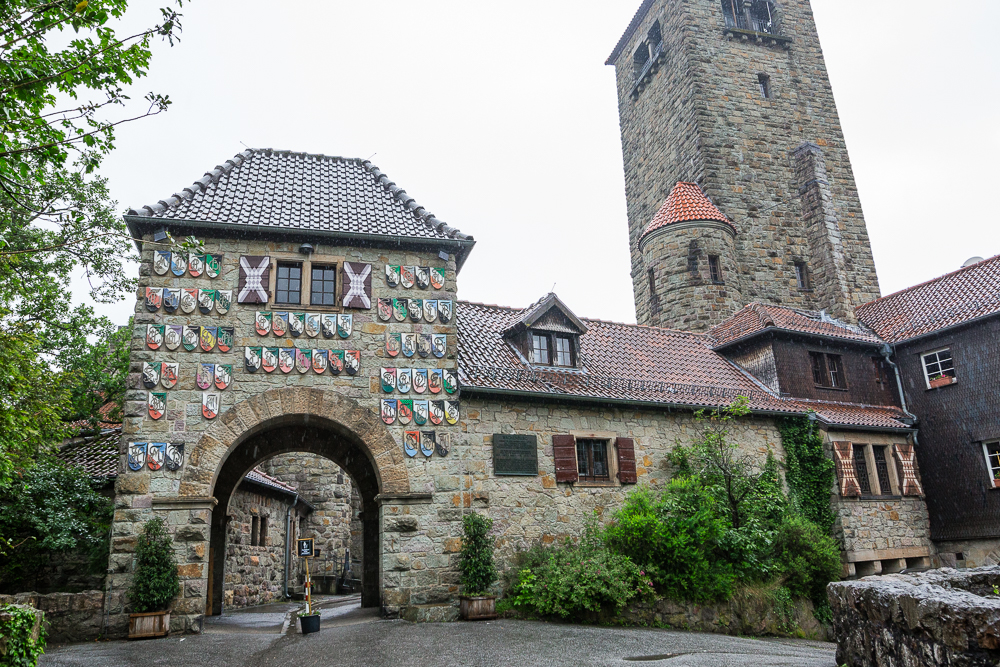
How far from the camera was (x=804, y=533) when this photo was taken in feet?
51.3

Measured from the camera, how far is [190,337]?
1332cm

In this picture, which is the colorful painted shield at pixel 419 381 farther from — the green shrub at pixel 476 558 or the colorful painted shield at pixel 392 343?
the green shrub at pixel 476 558

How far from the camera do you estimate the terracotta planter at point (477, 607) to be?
41.7ft

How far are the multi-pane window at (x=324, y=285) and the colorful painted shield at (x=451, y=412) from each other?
9.70ft

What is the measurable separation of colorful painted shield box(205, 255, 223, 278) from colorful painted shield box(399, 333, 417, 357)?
3615 millimetres

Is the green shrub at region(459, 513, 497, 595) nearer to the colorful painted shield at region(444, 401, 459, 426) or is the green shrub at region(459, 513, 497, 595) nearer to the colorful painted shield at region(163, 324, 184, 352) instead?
the colorful painted shield at region(444, 401, 459, 426)

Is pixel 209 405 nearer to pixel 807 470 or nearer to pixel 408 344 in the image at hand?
pixel 408 344

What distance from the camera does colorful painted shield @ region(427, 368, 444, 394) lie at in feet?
47.1

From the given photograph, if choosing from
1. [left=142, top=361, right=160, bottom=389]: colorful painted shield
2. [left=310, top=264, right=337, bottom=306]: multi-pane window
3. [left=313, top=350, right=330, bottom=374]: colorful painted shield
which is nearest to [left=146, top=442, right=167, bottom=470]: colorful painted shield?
[left=142, top=361, right=160, bottom=389]: colorful painted shield

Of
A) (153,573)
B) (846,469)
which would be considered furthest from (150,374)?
(846,469)

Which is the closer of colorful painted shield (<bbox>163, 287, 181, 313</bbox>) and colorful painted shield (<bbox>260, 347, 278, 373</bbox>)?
colorful painted shield (<bbox>163, 287, 181, 313</bbox>)

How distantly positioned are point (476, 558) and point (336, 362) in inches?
174

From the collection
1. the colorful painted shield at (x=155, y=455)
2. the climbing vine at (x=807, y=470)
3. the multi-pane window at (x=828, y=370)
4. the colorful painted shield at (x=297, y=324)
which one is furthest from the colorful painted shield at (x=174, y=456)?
the multi-pane window at (x=828, y=370)

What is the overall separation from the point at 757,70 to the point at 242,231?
2297cm
